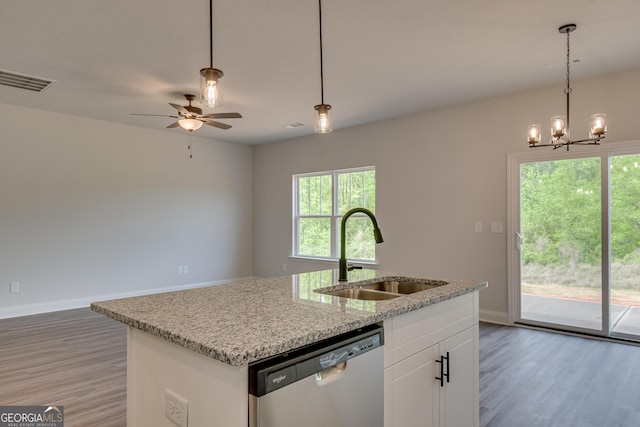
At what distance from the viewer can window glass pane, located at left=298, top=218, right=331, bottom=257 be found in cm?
657

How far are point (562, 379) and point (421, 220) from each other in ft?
8.67

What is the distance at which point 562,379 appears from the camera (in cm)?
294

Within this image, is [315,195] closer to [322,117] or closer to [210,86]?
[322,117]

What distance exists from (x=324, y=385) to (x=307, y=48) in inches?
112

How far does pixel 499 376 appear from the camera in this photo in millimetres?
3008

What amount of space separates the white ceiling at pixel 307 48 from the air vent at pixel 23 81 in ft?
0.33

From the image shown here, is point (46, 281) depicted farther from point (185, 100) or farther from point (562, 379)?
point (562, 379)

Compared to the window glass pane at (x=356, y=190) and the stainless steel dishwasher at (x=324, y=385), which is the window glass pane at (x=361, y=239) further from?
the stainless steel dishwasher at (x=324, y=385)

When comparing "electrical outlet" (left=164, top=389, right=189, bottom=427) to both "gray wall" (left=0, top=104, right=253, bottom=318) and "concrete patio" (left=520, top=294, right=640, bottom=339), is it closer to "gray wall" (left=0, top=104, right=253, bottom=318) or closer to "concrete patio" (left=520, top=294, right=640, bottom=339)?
"concrete patio" (left=520, top=294, right=640, bottom=339)

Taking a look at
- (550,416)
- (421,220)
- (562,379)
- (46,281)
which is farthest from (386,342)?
(46,281)

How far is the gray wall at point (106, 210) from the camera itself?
194 inches

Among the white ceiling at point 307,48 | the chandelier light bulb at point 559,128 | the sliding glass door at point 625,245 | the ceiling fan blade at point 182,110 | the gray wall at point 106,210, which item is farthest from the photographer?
the gray wall at point 106,210

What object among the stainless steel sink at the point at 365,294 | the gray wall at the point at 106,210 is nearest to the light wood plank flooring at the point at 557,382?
the stainless steel sink at the point at 365,294

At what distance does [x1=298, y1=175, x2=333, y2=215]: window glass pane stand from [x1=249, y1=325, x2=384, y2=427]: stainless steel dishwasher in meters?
5.24
